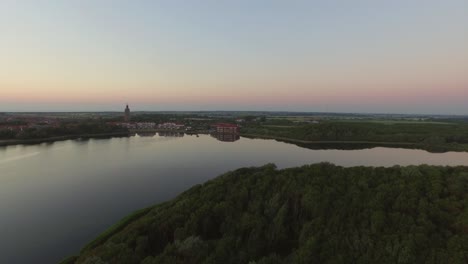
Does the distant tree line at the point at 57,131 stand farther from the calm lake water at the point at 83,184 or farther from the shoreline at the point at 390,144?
the shoreline at the point at 390,144

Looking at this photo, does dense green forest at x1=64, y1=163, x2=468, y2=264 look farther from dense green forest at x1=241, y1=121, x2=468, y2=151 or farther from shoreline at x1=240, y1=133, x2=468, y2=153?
dense green forest at x1=241, y1=121, x2=468, y2=151

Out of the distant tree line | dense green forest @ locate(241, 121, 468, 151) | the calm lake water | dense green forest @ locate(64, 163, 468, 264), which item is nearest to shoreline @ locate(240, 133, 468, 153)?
dense green forest @ locate(241, 121, 468, 151)

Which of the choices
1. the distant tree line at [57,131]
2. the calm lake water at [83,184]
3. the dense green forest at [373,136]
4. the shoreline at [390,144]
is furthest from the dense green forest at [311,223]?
the distant tree line at [57,131]

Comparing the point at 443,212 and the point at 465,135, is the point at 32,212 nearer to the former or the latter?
the point at 443,212

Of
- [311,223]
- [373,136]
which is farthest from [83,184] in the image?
[373,136]

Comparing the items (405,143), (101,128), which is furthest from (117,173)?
(405,143)
